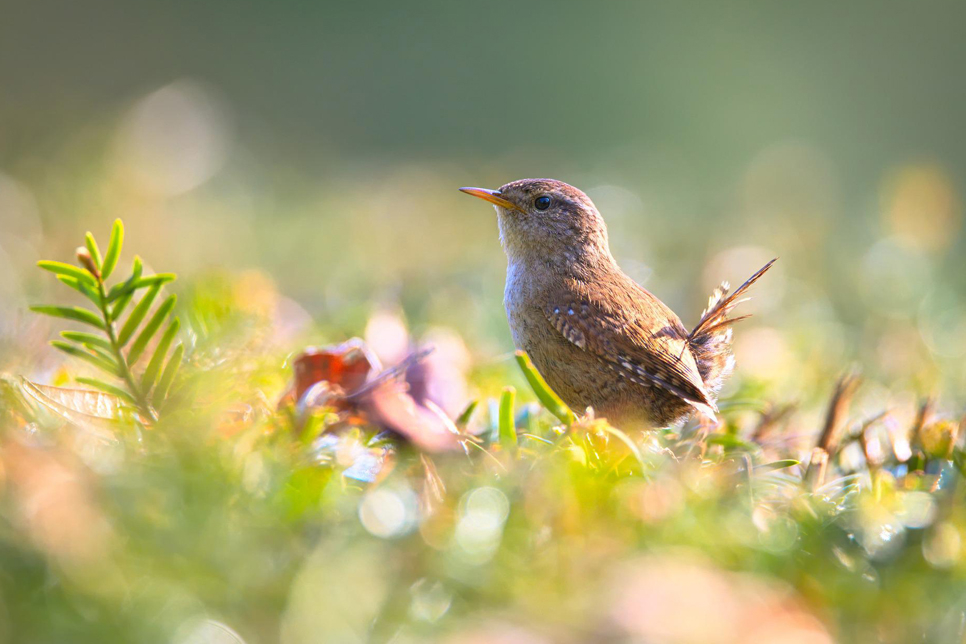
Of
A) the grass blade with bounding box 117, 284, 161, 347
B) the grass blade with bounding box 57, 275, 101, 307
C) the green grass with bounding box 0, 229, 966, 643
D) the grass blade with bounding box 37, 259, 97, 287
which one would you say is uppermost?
the grass blade with bounding box 37, 259, 97, 287

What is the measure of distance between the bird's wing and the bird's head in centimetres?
45

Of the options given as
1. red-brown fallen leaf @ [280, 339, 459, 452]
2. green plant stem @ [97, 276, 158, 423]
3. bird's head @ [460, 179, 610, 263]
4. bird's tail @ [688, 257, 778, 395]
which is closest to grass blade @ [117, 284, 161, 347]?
green plant stem @ [97, 276, 158, 423]

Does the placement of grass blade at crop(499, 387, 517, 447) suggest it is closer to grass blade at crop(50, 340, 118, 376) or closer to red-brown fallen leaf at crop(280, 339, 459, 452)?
red-brown fallen leaf at crop(280, 339, 459, 452)

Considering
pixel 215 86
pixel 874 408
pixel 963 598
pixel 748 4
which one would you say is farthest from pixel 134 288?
pixel 748 4

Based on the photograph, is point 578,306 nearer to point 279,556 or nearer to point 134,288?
point 134,288

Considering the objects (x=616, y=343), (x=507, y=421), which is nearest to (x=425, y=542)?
(x=507, y=421)

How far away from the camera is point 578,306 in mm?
2924

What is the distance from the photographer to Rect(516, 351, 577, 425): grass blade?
1.50m

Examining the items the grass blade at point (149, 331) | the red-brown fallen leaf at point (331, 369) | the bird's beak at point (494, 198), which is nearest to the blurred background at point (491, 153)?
the bird's beak at point (494, 198)

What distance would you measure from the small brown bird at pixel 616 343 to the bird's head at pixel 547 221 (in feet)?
0.67

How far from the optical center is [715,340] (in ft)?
9.55

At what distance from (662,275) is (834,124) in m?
6.26

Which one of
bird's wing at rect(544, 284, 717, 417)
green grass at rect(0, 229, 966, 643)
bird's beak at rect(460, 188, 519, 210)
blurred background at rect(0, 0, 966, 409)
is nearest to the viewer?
green grass at rect(0, 229, 966, 643)

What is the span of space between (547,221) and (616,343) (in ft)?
2.78
